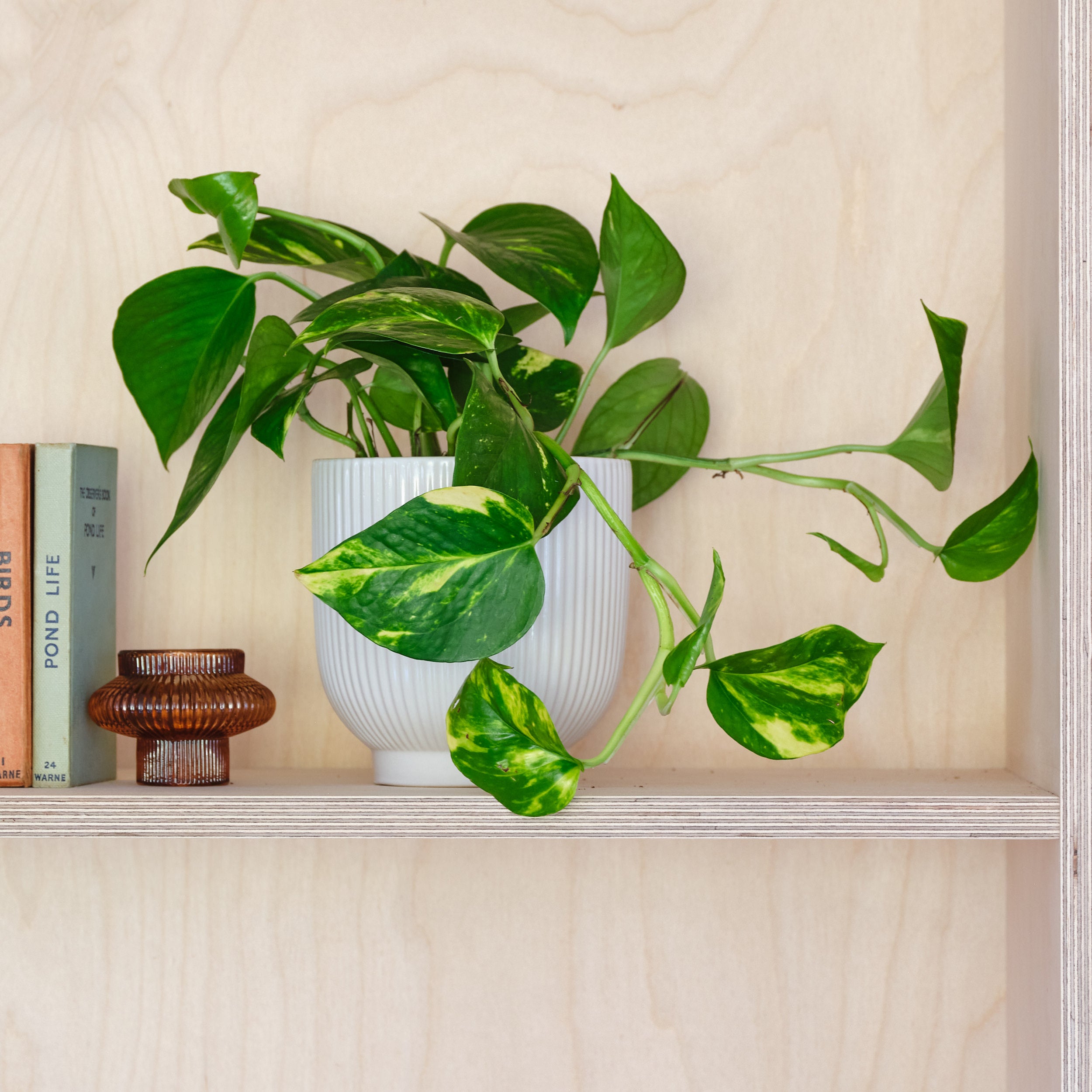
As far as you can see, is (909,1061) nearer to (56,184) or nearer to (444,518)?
(444,518)

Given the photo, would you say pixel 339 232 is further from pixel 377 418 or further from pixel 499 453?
pixel 499 453

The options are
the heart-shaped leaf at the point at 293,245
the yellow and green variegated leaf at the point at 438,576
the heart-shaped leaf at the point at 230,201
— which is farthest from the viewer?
the heart-shaped leaf at the point at 293,245

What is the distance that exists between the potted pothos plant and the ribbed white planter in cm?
2

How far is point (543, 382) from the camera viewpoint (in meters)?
0.81

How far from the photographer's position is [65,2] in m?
0.92

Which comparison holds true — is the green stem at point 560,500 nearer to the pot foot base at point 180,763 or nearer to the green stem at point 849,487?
the green stem at point 849,487

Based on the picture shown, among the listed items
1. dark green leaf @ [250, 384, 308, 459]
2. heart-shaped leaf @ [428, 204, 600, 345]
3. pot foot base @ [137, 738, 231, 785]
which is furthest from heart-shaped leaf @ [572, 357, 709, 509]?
pot foot base @ [137, 738, 231, 785]

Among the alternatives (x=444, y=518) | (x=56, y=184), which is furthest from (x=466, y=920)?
(x=56, y=184)

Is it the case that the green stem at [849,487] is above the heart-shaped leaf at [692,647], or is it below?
above

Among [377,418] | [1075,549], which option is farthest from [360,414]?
[1075,549]

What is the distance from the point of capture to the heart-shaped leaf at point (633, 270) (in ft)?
2.46

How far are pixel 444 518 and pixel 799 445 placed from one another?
15.5 inches

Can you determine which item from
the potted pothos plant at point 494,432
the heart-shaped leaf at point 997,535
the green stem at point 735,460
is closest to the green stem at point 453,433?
the potted pothos plant at point 494,432

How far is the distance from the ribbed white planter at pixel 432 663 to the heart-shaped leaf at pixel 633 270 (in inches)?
4.4
